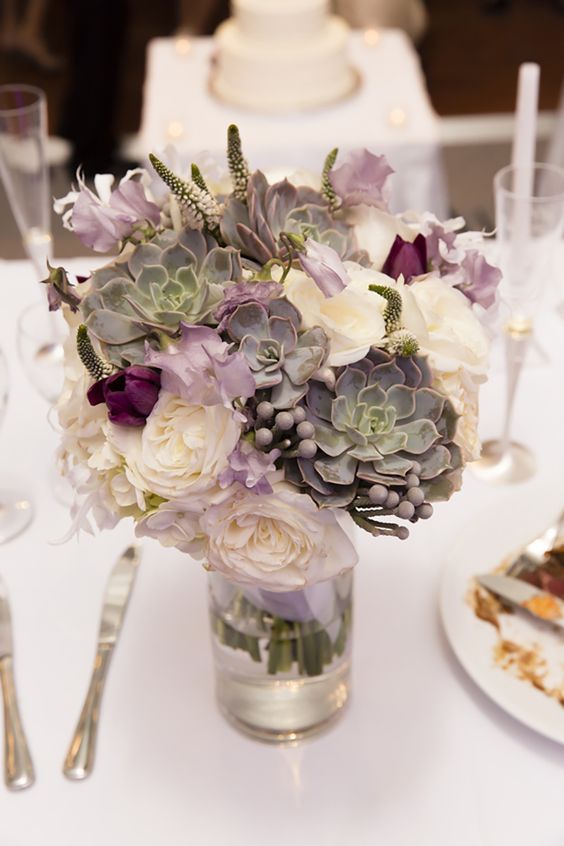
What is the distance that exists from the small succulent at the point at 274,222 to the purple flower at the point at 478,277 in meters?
0.09

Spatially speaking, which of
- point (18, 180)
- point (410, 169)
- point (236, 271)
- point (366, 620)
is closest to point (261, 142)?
point (410, 169)

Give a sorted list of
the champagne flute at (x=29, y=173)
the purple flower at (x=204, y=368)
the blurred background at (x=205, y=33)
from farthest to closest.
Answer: the blurred background at (x=205, y=33)
the champagne flute at (x=29, y=173)
the purple flower at (x=204, y=368)

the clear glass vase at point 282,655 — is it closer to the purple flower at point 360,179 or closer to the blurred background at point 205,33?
the purple flower at point 360,179

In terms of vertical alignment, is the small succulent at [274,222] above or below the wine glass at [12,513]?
above

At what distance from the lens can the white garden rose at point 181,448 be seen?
0.62 meters

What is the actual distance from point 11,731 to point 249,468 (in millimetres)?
415

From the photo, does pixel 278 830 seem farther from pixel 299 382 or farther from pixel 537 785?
pixel 299 382

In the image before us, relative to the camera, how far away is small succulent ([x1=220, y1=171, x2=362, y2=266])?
698mm

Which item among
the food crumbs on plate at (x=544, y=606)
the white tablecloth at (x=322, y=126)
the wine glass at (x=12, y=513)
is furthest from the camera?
the white tablecloth at (x=322, y=126)

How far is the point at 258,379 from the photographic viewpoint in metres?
0.61

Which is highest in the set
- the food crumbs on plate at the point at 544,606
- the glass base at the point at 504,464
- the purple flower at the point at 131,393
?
the purple flower at the point at 131,393

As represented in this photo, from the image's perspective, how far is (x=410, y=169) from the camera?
228cm

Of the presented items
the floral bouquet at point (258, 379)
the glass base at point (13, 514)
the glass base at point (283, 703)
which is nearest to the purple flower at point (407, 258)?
the floral bouquet at point (258, 379)

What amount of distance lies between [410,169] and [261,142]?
35 centimetres
